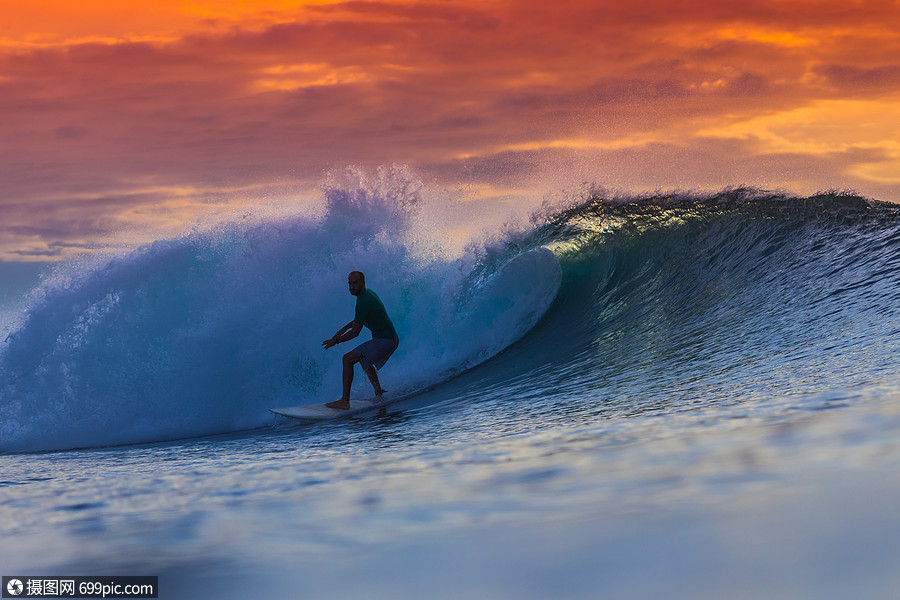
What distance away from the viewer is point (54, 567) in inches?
124

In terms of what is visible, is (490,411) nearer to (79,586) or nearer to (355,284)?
(355,284)

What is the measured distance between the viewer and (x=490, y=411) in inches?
261

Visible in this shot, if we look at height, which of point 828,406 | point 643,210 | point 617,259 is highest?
point 643,210

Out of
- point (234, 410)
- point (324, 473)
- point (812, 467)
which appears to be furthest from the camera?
point (234, 410)

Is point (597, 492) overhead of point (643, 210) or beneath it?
beneath

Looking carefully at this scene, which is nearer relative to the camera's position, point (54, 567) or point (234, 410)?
point (54, 567)

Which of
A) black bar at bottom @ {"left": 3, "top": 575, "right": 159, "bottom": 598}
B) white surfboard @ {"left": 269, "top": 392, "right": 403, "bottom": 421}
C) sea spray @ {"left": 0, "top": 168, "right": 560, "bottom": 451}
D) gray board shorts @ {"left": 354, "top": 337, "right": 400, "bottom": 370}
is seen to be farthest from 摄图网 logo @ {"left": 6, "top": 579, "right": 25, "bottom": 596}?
sea spray @ {"left": 0, "top": 168, "right": 560, "bottom": 451}

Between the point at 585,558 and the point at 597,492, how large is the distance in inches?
26.1

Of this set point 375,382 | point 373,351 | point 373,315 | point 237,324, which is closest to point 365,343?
point 373,351

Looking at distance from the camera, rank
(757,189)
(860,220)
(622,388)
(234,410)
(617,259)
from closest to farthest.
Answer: (622,388) < (234,410) < (860,220) < (617,259) < (757,189)

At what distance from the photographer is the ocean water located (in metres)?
2.72

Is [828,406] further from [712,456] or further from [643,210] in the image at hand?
[643,210]

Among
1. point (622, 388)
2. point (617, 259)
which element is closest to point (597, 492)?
point (622, 388)

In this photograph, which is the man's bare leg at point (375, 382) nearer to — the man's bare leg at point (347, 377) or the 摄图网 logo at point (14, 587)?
the man's bare leg at point (347, 377)
